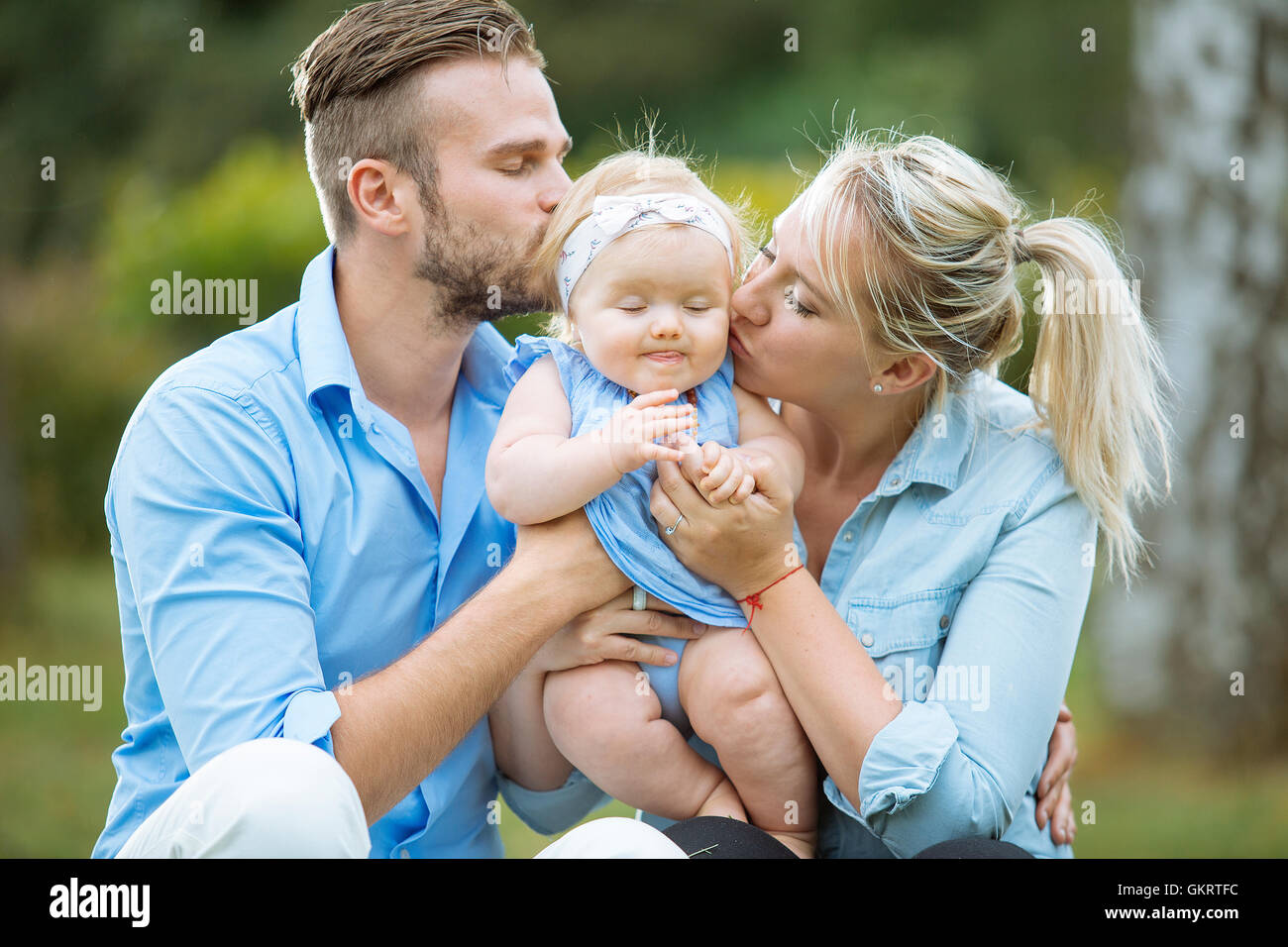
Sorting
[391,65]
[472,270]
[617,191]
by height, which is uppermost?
[391,65]

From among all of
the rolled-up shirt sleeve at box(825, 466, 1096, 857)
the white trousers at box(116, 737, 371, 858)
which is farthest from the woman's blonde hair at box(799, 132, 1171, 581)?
the white trousers at box(116, 737, 371, 858)

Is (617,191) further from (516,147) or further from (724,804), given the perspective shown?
(724,804)

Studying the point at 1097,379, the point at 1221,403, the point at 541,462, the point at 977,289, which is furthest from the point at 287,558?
the point at 1221,403

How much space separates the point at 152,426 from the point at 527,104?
3.31 ft

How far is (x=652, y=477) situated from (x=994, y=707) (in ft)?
2.42

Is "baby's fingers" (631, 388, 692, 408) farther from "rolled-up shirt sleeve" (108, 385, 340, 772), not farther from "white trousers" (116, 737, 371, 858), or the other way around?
"white trousers" (116, 737, 371, 858)

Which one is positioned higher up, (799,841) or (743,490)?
(743,490)

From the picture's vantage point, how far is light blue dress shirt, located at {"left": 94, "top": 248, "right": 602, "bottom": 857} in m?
2.03

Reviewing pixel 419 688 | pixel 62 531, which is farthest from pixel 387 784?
pixel 62 531

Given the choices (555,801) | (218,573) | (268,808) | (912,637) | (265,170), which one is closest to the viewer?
(268,808)

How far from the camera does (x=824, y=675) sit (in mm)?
2148

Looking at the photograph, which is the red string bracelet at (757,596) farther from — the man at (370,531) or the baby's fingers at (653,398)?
the baby's fingers at (653,398)

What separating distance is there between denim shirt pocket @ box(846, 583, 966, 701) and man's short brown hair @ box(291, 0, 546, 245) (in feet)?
4.10

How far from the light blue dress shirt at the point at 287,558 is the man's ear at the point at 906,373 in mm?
814
